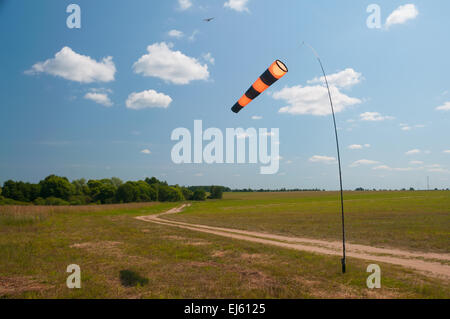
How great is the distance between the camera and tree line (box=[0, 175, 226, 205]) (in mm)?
83812

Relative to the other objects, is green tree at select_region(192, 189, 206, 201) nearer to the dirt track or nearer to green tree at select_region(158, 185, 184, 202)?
green tree at select_region(158, 185, 184, 202)

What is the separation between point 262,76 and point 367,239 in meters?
17.7

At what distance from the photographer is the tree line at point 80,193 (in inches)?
3300

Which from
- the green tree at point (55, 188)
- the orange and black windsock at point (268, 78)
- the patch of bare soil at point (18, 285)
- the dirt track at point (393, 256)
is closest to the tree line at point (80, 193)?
the green tree at point (55, 188)

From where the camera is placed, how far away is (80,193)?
332 ft

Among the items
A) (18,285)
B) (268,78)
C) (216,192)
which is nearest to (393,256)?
(268,78)

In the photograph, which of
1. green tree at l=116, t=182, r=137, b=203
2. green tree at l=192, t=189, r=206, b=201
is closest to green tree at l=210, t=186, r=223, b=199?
green tree at l=192, t=189, r=206, b=201

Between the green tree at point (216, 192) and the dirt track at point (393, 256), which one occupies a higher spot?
the dirt track at point (393, 256)

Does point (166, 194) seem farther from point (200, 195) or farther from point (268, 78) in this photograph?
point (268, 78)

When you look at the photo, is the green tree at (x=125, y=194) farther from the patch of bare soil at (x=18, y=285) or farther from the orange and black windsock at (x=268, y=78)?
the orange and black windsock at (x=268, y=78)

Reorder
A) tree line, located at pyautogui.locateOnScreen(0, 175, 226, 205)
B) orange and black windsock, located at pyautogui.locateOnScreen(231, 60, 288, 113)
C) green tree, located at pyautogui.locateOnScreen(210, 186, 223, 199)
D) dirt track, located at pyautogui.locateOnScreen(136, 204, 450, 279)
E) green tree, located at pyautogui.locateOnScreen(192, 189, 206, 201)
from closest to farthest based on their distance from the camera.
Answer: orange and black windsock, located at pyautogui.locateOnScreen(231, 60, 288, 113) → dirt track, located at pyautogui.locateOnScreen(136, 204, 450, 279) → tree line, located at pyautogui.locateOnScreen(0, 175, 226, 205) → green tree, located at pyautogui.locateOnScreen(192, 189, 206, 201) → green tree, located at pyautogui.locateOnScreen(210, 186, 223, 199)
